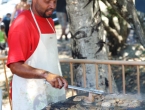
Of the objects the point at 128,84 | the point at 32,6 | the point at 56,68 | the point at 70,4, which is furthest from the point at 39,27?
the point at 128,84

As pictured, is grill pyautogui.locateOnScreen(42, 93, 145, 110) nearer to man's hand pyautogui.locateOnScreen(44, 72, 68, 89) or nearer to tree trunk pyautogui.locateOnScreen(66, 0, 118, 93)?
man's hand pyautogui.locateOnScreen(44, 72, 68, 89)

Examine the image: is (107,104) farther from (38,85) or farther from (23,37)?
(23,37)

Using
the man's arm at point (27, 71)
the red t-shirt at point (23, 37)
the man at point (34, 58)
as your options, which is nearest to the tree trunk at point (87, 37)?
the man at point (34, 58)

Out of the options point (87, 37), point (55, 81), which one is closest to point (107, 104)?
point (55, 81)

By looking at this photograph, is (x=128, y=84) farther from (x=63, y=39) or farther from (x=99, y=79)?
(x=63, y=39)

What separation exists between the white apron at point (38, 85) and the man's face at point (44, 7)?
161 mm

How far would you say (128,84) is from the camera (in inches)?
239

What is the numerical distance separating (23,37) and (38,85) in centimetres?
44

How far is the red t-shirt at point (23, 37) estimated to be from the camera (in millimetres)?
2289

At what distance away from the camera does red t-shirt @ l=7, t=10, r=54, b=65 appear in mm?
2289

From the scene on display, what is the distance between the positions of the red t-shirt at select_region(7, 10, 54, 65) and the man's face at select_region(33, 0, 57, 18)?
56 mm

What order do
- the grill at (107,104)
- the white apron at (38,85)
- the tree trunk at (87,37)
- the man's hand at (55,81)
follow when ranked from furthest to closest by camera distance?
the tree trunk at (87,37) → the white apron at (38,85) → the grill at (107,104) → the man's hand at (55,81)

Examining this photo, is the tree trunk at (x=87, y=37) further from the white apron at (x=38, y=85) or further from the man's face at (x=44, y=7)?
the man's face at (x=44, y=7)

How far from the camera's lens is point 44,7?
241 cm
